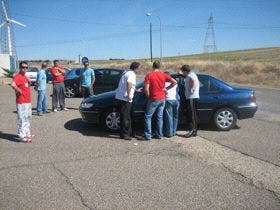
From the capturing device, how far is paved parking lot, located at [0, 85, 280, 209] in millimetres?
4941

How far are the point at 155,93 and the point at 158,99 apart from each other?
152mm

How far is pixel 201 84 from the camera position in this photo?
9844 millimetres

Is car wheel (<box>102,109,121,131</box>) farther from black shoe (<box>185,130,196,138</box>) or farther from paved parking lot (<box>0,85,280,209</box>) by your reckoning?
black shoe (<box>185,130,196,138</box>)

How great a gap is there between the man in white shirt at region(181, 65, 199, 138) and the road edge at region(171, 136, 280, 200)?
1.58 feet

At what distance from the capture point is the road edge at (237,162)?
19.0ft

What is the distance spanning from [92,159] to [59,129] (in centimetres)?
324

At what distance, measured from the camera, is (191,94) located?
8828 mm

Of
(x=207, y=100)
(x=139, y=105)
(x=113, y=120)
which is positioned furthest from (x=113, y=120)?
(x=207, y=100)

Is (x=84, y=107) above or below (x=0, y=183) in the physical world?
above

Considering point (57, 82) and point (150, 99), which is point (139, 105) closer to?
point (150, 99)

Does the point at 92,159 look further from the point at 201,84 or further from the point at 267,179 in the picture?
the point at 201,84

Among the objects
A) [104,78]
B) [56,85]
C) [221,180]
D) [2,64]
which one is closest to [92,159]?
[221,180]

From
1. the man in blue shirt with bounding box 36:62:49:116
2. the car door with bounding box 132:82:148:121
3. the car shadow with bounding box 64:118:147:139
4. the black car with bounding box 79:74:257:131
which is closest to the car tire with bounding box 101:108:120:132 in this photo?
the black car with bounding box 79:74:257:131

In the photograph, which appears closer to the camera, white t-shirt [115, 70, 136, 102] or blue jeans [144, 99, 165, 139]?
white t-shirt [115, 70, 136, 102]
